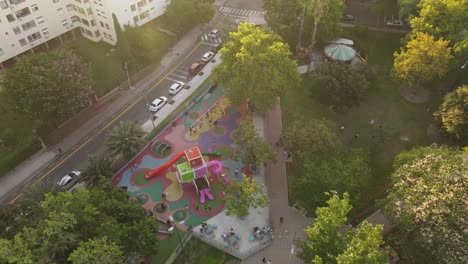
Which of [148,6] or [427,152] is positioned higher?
[148,6]

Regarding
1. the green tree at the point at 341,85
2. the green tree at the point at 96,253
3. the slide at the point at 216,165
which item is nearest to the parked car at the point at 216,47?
the green tree at the point at 341,85

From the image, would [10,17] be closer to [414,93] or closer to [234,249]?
[234,249]

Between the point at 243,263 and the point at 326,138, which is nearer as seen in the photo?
the point at 243,263

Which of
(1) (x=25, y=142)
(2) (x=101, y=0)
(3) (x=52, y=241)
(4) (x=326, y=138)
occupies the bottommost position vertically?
(1) (x=25, y=142)

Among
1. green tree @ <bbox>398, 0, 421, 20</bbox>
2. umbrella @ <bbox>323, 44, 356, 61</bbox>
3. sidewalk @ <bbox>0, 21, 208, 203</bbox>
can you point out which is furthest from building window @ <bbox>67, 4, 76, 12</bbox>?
green tree @ <bbox>398, 0, 421, 20</bbox>

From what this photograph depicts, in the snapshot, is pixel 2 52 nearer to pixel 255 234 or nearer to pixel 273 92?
pixel 273 92

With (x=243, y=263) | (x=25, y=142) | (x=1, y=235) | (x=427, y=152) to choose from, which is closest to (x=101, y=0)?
(x=25, y=142)
